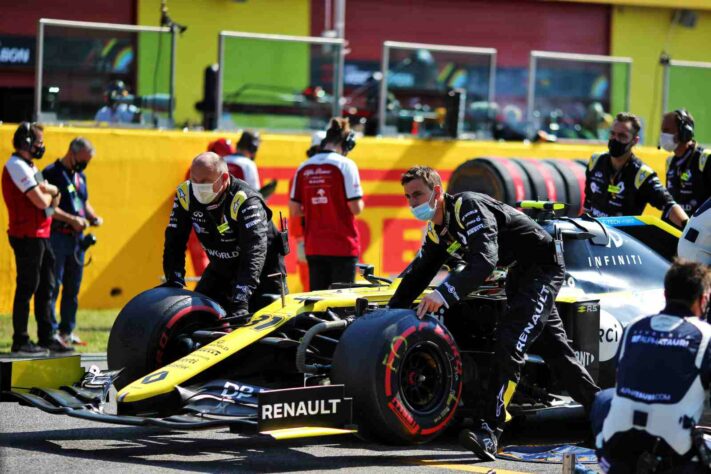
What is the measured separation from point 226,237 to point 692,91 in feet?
30.5

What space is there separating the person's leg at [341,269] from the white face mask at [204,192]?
8.97 feet

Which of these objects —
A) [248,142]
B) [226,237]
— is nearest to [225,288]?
[226,237]

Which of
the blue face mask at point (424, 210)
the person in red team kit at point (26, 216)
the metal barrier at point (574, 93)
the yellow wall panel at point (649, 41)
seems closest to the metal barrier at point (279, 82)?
the metal barrier at point (574, 93)

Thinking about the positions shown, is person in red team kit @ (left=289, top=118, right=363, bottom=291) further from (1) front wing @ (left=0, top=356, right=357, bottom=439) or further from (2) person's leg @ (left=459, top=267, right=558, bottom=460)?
(2) person's leg @ (left=459, top=267, right=558, bottom=460)

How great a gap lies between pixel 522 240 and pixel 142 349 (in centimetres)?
230

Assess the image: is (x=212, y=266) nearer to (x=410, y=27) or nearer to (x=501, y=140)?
(x=501, y=140)

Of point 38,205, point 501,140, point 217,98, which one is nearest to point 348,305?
point 38,205

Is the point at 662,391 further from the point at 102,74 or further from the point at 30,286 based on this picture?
the point at 102,74

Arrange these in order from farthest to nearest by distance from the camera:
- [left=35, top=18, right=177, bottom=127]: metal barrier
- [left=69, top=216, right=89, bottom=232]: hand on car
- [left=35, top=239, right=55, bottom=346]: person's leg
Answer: [left=35, top=18, right=177, bottom=127]: metal barrier → [left=69, top=216, right=89, bottom=232]: hand on car → [left=35, top=239, right=55, bottom=346]: person's leg

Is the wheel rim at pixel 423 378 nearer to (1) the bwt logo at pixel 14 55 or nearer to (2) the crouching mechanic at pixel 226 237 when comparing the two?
(2) the crouching mechanic at pixel 226 237

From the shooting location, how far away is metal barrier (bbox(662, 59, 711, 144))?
1616cm

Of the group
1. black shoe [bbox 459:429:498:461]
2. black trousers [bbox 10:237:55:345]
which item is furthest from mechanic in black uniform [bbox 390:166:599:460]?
black trousers [bbox 10:237:55:345]

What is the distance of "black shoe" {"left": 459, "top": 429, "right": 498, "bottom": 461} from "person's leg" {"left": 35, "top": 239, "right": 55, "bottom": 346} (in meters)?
5.08

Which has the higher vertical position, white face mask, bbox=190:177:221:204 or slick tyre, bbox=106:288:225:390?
white face mask, bbox=190:177:221:204
